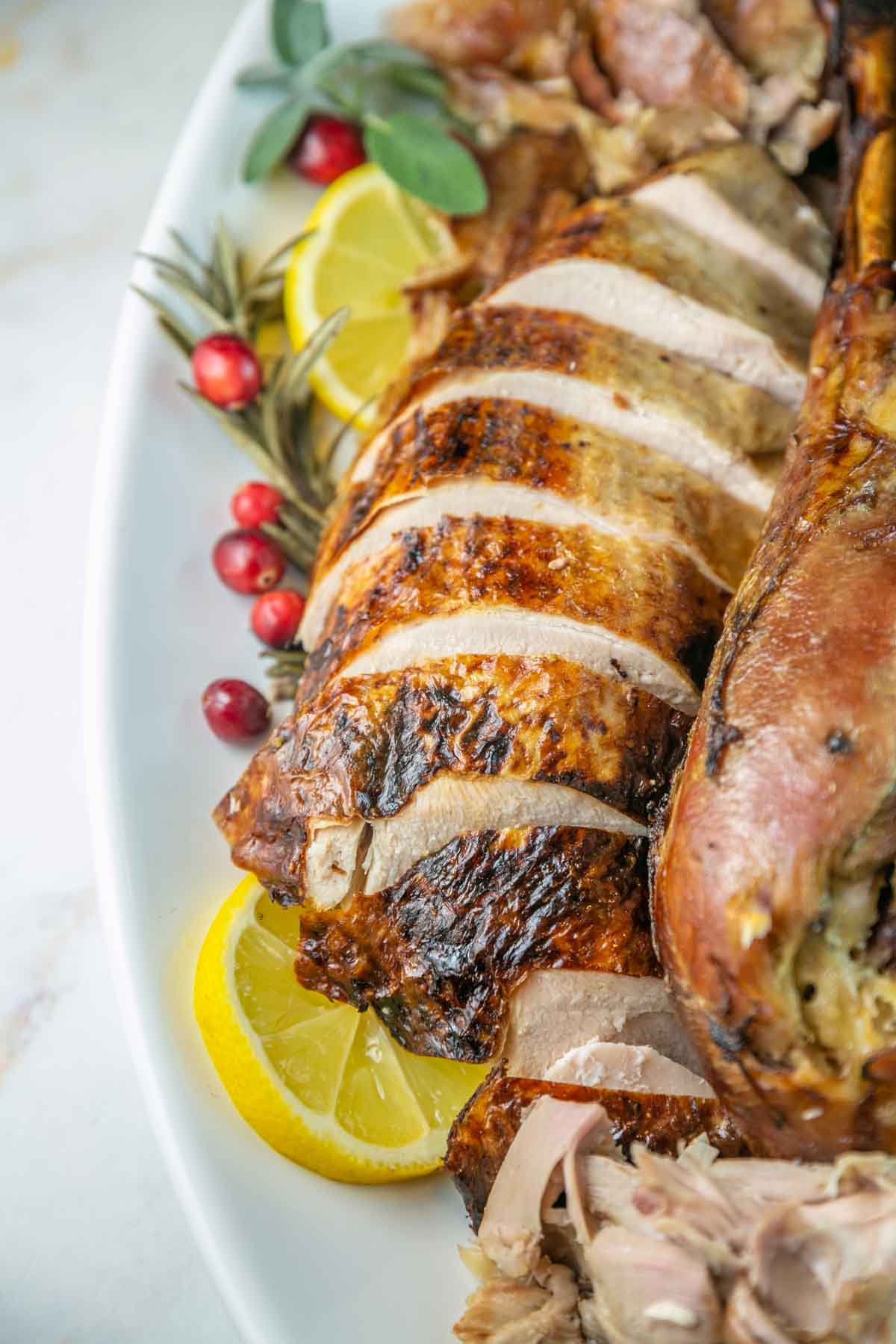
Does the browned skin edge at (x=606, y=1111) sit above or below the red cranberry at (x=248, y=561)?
below

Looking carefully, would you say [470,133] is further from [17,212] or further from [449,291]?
[17,212]

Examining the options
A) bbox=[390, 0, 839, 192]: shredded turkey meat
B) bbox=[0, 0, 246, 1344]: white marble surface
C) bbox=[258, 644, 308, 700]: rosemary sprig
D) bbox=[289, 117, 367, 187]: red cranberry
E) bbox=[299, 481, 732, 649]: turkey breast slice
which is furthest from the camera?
bbox=[289, 117, 367, 187]: red cranberry

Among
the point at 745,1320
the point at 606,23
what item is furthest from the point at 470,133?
the point at 745,1320

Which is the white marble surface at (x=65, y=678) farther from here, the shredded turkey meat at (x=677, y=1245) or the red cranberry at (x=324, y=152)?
the shredded turkey meat at (x=677, y=1245)

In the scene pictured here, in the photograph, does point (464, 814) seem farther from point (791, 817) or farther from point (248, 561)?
point (248, 561)

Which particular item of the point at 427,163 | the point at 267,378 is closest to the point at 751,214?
the point at 427,163

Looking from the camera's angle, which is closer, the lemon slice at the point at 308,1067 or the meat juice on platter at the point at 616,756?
the meat juice on platter at the point at 616,756

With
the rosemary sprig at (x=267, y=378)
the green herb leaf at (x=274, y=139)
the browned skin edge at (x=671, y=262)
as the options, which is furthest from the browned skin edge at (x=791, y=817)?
the green herb leaf at (x=274, y=139)

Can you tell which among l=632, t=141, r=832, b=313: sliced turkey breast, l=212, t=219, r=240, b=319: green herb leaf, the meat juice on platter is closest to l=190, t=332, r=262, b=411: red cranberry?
the meat juice on platter

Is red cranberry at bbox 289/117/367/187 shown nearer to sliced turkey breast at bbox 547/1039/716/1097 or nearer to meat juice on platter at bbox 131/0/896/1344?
meat juice on platter at bbox 131/0/896/1344
